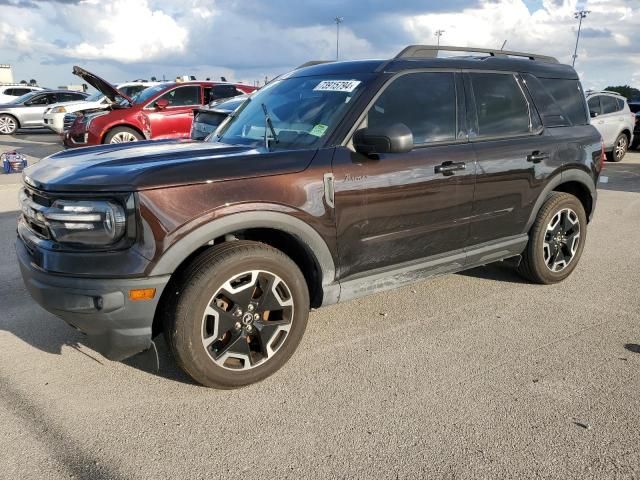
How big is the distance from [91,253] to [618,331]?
3.58m

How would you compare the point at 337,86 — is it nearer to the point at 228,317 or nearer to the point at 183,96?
the point at 228,317

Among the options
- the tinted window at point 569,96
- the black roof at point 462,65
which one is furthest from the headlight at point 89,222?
the tinted window at point 569,96

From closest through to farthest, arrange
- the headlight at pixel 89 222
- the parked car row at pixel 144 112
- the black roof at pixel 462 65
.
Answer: the headlight at pixel 89 222 → the black roof at pixel 462 65 → the parked car row at pixel 144 112

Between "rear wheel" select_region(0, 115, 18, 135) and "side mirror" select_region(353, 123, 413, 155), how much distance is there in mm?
21740

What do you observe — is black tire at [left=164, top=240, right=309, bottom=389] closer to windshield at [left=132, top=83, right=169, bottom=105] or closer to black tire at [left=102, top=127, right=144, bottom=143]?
black tire at [left=102, top=127, right=144, bottom=143]

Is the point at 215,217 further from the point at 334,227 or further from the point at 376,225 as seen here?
the point at 376,225

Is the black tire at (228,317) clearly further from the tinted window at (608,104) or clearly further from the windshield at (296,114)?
the tinted window at (608,104)

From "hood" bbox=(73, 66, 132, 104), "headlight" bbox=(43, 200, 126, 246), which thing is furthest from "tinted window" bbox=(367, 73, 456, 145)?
"hood" bbox=(73, 66, 132, 104)

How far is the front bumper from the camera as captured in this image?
2.66 meters

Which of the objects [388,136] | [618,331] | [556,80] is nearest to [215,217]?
[388,136]

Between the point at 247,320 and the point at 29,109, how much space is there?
71.1 feet

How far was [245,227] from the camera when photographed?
9.66 ft

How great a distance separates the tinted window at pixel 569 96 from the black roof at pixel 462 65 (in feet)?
0.21

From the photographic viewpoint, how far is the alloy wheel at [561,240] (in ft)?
15.2
